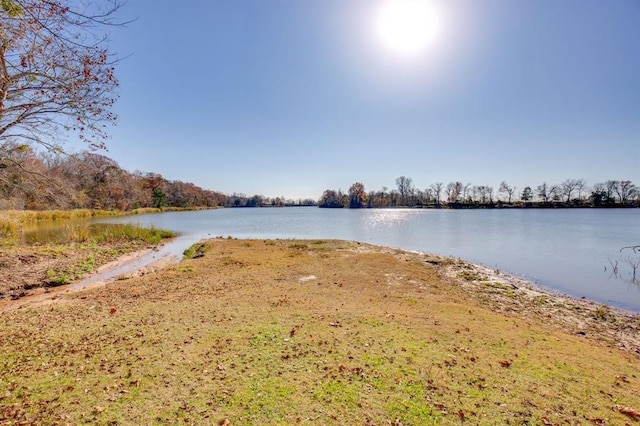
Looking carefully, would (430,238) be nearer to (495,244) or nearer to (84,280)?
(495,244)

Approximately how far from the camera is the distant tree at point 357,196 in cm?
12125

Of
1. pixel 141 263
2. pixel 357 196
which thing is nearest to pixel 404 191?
pixel 357 196

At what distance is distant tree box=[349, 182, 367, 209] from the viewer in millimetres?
121250

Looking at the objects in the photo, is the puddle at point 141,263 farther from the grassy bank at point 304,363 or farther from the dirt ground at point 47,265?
the grassy bank at point 304,363

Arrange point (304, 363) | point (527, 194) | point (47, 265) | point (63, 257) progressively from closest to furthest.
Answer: point (304, 363)
point (47, 265)
point (63, 257)
point (527, 194)

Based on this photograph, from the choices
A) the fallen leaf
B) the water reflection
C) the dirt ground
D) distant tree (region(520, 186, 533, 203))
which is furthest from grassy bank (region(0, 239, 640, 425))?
distant tree (region(520, 186, 533, 203))

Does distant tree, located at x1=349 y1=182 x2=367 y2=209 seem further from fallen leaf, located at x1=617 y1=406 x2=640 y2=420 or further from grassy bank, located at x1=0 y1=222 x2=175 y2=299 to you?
fallen leaf, located at x1=617 y1=406 x2=640 y2=420

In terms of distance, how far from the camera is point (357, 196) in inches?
4793

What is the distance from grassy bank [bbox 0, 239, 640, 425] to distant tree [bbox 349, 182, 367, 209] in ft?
372

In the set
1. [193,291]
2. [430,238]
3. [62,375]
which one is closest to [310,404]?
[62,375]

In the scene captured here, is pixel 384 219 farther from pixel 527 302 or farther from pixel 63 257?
pixel 63 257

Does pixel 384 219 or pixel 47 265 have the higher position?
pixel 384 219

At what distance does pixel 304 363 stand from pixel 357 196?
11880cm

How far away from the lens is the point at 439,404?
3479 mm
